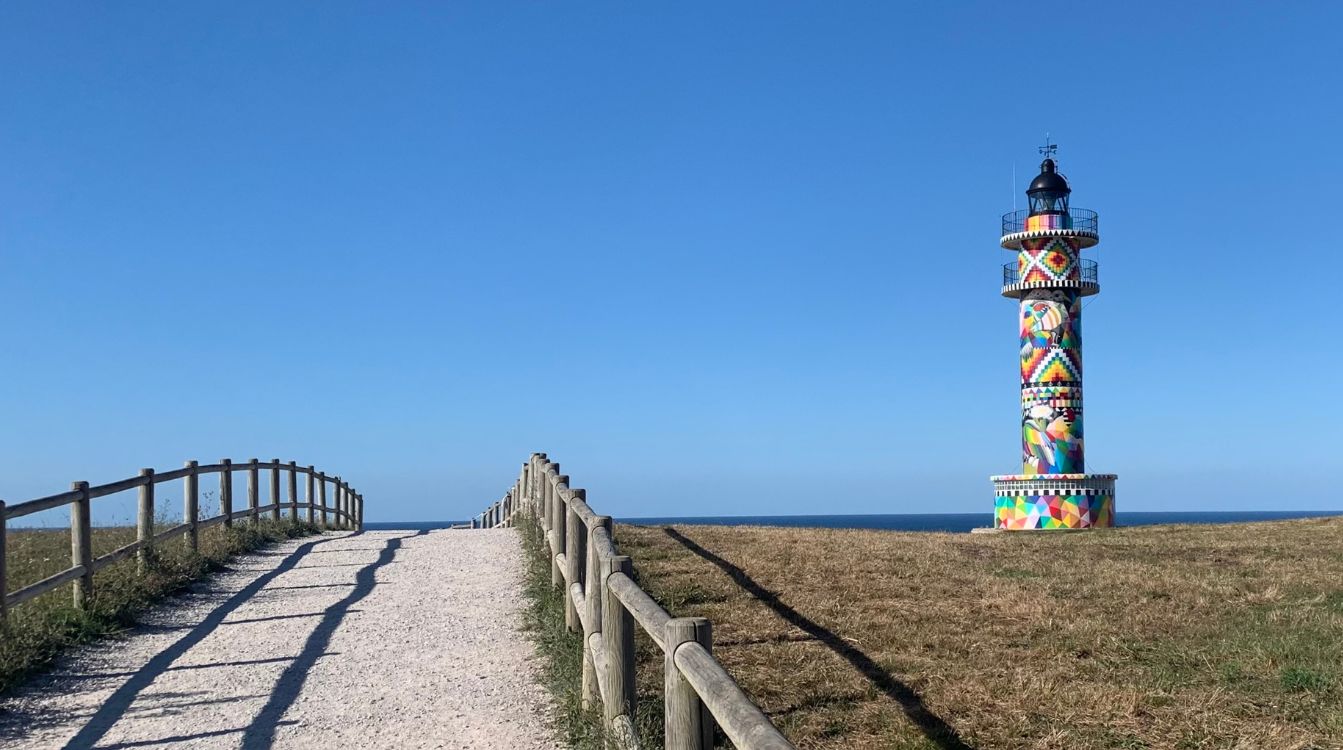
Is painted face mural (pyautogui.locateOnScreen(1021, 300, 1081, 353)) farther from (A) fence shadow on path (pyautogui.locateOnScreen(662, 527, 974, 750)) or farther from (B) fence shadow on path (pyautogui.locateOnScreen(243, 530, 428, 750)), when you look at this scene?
(B) fence shadow on path (pyautogui.locateOnScreen(243, 530, 428, 750))

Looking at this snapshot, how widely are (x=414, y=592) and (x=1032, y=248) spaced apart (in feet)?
81.0

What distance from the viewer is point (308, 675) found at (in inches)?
314

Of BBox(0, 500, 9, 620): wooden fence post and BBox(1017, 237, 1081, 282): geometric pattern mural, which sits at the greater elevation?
BBox(1017, 237, 1081, 282): geometric pattern mural

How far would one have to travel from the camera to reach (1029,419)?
31156 mm

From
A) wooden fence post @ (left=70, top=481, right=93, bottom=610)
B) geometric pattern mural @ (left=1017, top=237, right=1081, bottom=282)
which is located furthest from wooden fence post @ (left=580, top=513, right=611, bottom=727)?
geometric pattern mural @ (left=1017, top=237, right=1081, bottom=282)

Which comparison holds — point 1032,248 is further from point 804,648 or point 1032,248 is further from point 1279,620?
point 804,648

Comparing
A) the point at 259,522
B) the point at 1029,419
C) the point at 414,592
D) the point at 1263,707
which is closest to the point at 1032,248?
the point at 1029,419

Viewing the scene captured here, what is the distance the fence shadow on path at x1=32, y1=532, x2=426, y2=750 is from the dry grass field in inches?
89.2

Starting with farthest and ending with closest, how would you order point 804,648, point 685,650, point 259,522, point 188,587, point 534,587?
1. point 259,522
2. point 188,587
3. point 534,587
4. point 804,648
5. point 685,650

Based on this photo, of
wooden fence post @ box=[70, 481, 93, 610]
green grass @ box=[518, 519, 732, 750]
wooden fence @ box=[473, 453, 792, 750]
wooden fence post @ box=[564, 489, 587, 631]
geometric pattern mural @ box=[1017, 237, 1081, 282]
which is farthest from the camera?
geometric pattern mural @ box=[1017, 237, 1081, 282]

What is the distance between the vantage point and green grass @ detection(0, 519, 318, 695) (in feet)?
27.1

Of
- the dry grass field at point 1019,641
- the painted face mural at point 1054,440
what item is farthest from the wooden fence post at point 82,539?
the painted face mural at point 1054,440

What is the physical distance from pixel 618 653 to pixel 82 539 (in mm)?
6413

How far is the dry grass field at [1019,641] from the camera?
21.0 feet
